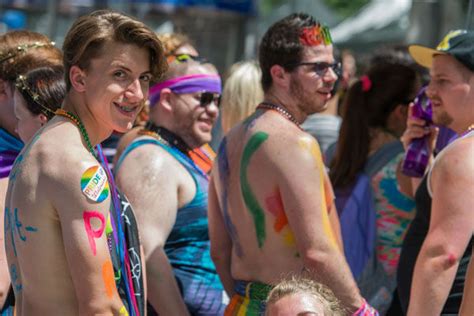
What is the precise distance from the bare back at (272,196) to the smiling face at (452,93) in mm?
653

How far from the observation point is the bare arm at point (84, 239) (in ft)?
8.42

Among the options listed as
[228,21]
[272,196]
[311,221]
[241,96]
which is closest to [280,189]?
[272,196]

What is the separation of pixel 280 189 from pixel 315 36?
0.79m

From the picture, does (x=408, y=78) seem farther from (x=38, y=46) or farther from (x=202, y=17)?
(x=202, y=17)

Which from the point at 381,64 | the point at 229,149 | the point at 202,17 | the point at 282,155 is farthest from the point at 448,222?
the point at 202,17

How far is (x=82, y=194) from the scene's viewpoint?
8.44 feet

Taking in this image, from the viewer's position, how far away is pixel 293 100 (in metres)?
3.84

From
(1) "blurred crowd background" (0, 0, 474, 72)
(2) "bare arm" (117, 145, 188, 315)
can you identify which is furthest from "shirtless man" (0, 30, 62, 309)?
(1) "blurred crowd background" (0, 0, 474, 72)

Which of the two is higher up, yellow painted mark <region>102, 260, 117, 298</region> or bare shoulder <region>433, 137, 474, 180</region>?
bare shoulder <region>433, 137, 474, 180</region>

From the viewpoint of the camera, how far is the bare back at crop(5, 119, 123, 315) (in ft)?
8.45

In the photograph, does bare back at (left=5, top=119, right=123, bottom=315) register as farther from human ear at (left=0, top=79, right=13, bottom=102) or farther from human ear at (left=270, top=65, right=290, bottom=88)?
human ear at (left=270, top=65, right=290, bottom=88)

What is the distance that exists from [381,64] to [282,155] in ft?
6.56

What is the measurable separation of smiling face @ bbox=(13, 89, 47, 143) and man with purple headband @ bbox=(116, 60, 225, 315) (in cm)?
68

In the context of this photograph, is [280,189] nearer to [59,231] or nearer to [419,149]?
[59,231]
